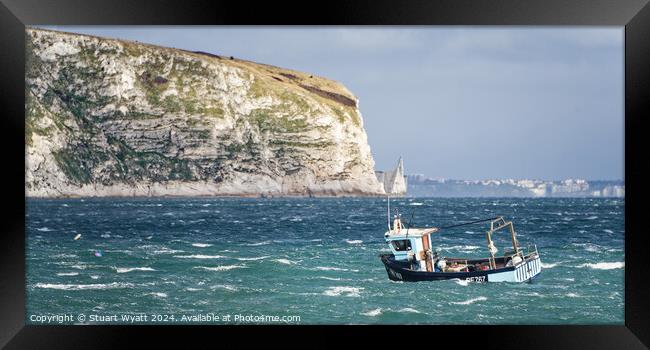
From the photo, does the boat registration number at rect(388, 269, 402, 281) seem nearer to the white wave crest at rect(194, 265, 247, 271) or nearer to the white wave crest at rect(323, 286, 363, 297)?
the white wave crest at rect(323, 286, 363, 297)

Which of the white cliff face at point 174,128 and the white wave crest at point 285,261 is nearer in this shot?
the white wave crest at point 285,261

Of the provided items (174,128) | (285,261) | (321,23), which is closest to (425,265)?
(285,261)

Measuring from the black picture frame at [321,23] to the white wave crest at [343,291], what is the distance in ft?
23.7

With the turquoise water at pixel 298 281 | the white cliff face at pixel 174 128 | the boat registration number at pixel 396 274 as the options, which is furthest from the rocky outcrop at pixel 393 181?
the boat registration number at pixel 396 274

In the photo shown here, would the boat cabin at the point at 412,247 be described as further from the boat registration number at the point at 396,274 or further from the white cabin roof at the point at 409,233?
the boat registration number at the point at 396,274

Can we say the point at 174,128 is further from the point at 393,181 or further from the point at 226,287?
the point at 226,287

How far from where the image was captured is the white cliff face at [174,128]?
102 meters

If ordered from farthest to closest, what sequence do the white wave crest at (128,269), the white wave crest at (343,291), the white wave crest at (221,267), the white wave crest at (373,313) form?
1. the white wave crest at (221,267)
2. the white wave crest at (128,269)
3. the white wave crest at (343,291)
4. the white wave crest at (373,313)

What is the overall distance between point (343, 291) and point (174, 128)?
282 feet

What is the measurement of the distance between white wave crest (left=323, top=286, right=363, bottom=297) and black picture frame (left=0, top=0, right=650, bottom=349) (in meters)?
7.22

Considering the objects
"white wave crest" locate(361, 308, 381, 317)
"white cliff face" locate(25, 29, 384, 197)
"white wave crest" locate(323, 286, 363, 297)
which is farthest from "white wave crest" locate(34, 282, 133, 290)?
"white cliff face" locate(25, 29, 384, 197)

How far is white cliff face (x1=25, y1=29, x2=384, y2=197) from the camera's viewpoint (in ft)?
335

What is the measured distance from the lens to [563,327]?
16.7 m

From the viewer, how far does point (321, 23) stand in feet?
50.5
